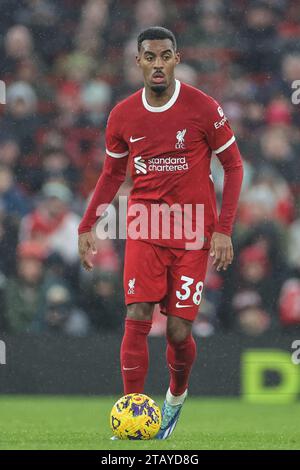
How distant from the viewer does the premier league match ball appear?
22.7ft

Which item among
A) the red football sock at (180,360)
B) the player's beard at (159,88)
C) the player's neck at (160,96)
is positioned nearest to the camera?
the player's beard at (159,88)

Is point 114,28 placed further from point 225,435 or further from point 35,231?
point 225,435

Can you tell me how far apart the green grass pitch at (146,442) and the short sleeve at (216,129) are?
1.72 metres

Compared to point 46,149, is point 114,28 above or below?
above

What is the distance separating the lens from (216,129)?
733cm

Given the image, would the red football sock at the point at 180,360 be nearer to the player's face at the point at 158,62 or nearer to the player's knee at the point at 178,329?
the player's knee at the point at 178,329

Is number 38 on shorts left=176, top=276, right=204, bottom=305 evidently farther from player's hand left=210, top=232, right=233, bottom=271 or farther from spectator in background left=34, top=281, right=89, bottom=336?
spectator in background left=34, top=281, right=89, bottom=336

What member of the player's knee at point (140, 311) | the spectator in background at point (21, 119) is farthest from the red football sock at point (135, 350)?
the spectator in background at point (21, 119)

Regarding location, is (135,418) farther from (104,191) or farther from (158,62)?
(158,62)

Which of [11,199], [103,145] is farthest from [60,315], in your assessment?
[103,145]

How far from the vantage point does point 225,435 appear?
779cm

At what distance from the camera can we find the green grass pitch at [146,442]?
688cm

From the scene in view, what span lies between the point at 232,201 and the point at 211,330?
458cm

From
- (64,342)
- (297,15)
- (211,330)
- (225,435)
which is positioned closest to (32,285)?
(64,342)
